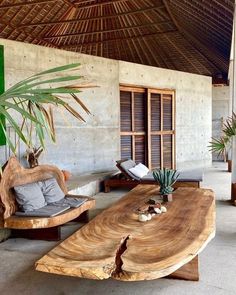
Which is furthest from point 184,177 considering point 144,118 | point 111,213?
point 111,213

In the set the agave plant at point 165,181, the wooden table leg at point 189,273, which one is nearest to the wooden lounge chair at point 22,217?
the agave plant at point 165,181

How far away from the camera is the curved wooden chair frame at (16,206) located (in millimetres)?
3828

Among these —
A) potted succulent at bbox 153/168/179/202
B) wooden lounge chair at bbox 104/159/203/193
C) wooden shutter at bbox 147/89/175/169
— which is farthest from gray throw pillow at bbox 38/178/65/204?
wooden shutter at bbox 147/89/175/169

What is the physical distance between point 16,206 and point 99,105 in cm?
392

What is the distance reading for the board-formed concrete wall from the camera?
20.8ft

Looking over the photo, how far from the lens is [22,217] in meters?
3.93

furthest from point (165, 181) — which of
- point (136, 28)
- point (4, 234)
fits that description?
point (136, 28)

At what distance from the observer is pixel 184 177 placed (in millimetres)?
6680

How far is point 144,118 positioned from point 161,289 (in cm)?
605

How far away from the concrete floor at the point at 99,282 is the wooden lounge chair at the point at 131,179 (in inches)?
92.1

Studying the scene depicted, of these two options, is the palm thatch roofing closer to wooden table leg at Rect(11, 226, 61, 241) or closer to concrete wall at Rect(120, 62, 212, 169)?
concrete wall at Rect(120, 62, 212, 169)

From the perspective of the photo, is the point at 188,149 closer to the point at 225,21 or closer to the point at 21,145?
the point at 225,21

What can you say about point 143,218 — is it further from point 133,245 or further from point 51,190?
point 51,190

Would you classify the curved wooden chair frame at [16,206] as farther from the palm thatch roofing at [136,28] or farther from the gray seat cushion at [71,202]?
the palm thatch roofing at [136,28]
